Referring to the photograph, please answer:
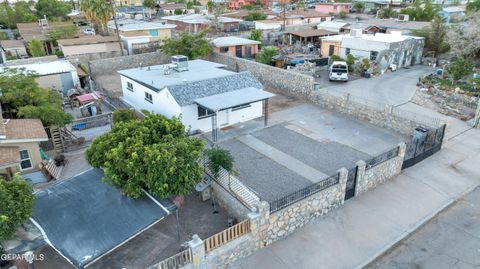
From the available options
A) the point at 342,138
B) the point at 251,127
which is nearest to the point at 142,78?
the point at 251,127

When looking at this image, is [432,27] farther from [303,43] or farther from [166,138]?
[166,138]

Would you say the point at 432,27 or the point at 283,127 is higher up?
the point at 432,27

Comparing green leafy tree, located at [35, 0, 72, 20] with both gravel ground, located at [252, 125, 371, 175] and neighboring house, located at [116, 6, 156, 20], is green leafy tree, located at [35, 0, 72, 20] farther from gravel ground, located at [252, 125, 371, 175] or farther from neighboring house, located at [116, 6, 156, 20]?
gravel ground, located at [252, 125, 371, 175]

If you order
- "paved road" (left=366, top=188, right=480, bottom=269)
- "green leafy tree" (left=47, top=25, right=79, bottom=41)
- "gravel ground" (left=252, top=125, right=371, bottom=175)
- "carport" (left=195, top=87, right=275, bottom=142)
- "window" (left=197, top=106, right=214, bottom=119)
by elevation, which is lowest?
"paved road" (left=366, top=188, right=480, bottom=269)

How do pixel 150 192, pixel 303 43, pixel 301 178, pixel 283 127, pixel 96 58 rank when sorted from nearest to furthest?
1. pixel 150 192
2. pixel 301 178
3. pixel 283 127
4. pixel 96 58
5. pixel 303 43

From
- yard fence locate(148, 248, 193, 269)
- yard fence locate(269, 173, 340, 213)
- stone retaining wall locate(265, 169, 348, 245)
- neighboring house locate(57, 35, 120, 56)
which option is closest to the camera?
yard fence locate(148, 248, 193, 269)

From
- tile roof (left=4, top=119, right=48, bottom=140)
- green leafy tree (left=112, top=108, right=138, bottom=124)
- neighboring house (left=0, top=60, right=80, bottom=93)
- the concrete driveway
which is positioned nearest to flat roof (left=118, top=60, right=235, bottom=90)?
green leafy tree (left=112, top=108, right=138, bottom=124)

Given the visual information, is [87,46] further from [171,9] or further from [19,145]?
[171,9]
